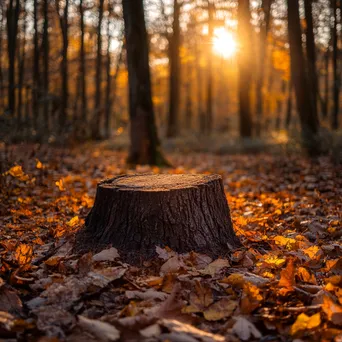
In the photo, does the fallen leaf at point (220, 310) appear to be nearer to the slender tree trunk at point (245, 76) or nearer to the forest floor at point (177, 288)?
the forest floor at point (177, 288)

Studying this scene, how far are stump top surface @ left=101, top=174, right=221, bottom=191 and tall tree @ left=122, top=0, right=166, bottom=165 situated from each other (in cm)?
548

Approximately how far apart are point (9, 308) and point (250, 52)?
14.3m

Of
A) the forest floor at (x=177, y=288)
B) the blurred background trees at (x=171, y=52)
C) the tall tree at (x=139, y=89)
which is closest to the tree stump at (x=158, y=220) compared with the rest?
the forest floor at (x=177, y=288)

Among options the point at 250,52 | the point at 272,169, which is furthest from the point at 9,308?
the point at 250,52

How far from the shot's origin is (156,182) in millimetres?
3709

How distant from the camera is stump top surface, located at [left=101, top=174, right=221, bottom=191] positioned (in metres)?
3.47

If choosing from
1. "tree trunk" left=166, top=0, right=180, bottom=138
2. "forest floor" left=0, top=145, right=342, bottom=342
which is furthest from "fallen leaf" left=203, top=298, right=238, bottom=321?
"tree trunk" left=166, top=0, right=180, bottom=138

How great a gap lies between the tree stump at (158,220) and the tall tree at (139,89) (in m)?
5.99

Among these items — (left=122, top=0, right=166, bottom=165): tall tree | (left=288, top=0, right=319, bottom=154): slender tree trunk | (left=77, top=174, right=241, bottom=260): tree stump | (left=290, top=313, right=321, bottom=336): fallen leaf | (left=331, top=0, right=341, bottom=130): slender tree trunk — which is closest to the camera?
(left=290, top=313, right=321, bottom=336): fallen leaf

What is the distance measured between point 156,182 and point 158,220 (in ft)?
1.53

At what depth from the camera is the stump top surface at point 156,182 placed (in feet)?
11.4

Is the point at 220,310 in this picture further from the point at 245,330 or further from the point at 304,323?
the point at 304,323

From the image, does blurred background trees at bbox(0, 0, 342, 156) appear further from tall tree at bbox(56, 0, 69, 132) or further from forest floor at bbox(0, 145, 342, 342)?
forest floor at bbox(0, 145, 342, 342)

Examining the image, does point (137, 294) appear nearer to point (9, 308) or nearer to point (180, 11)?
point (9, 308)
